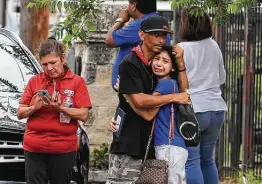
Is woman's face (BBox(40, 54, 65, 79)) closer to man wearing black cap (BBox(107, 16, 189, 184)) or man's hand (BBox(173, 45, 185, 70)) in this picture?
man wearing black cap (BBox(107, 16, 189, 184))

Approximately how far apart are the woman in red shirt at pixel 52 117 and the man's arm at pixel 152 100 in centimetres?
67

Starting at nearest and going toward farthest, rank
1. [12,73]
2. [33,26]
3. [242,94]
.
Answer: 1. [12,73]
2. [242,94]
3. [33,26]

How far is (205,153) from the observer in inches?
311

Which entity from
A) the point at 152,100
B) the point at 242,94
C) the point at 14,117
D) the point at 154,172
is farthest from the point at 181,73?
the point at 242,94

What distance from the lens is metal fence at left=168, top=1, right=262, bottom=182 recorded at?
1020 cm

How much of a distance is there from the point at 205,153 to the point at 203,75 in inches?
27.8

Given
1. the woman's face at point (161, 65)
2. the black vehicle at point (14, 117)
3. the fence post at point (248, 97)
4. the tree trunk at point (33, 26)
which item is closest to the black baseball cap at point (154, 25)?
the woman's face at point (161, 65)

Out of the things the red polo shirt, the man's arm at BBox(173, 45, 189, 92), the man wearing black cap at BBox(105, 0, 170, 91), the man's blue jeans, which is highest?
the man wearing black cap at BBox(105, 0, 170, 91)

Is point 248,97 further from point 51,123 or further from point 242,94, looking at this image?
point 51,123

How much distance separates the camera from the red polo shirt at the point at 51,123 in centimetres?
680

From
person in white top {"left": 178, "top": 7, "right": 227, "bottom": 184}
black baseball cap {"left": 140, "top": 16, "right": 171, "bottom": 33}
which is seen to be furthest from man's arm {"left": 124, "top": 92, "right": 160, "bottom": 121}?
person in white top {"left": 178, "top": 7, "right": 227, "bottom": 184}

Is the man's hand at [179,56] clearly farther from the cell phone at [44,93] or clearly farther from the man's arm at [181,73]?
the cell phone at [44,93]

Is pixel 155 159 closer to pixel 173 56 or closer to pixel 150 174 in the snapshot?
pixel 150 174

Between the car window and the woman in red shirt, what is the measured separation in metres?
1.59
